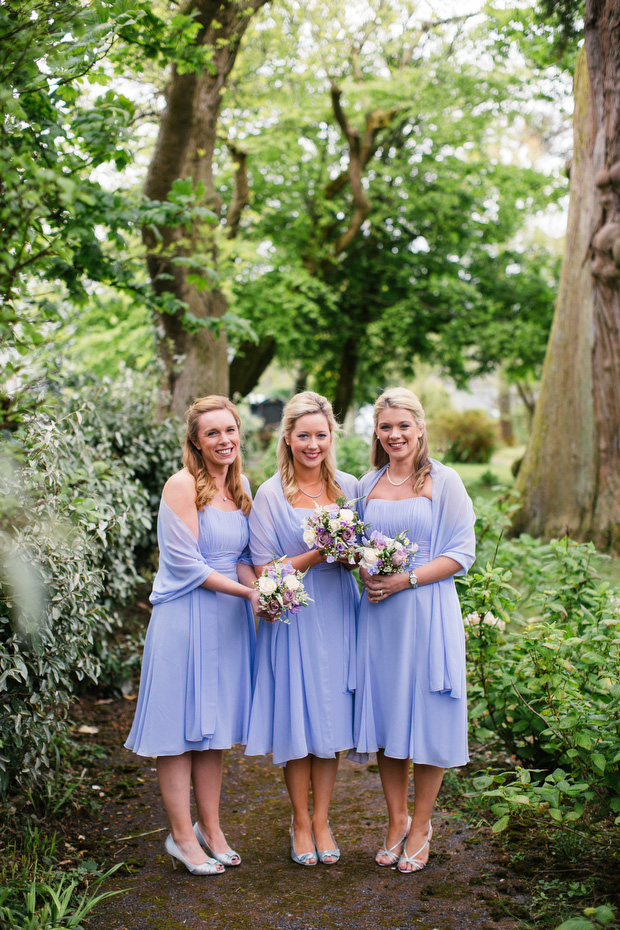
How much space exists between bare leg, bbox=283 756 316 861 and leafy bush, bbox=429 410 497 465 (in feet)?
50.4

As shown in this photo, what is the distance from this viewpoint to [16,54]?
7.77ft

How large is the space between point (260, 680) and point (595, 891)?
1628 mm

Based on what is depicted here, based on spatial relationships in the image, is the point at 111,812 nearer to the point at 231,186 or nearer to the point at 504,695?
the point at 504,695

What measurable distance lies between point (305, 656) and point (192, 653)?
525mm

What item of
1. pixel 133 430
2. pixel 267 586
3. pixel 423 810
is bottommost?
pixel 423 810

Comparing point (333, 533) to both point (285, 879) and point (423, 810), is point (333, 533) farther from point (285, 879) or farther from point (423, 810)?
point (285, 879)

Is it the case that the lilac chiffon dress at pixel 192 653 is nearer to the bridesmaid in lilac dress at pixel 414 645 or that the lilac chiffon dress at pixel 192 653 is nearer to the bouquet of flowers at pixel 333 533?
the bouquet of flowers at pixel 333 533

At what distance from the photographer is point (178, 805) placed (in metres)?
3.32

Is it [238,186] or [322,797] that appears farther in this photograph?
[238,186]

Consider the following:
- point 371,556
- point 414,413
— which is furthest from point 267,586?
point 414,413

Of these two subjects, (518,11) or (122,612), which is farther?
(518,11)

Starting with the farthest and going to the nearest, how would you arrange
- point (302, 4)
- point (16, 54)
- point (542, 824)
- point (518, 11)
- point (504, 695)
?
point (302, 4) → point (518, 11) → point (504, 695) → point (542, 824) → point (16, 54)

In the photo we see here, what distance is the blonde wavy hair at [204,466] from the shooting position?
136 inches

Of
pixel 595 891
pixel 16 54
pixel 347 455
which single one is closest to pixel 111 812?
pixel 595 891
